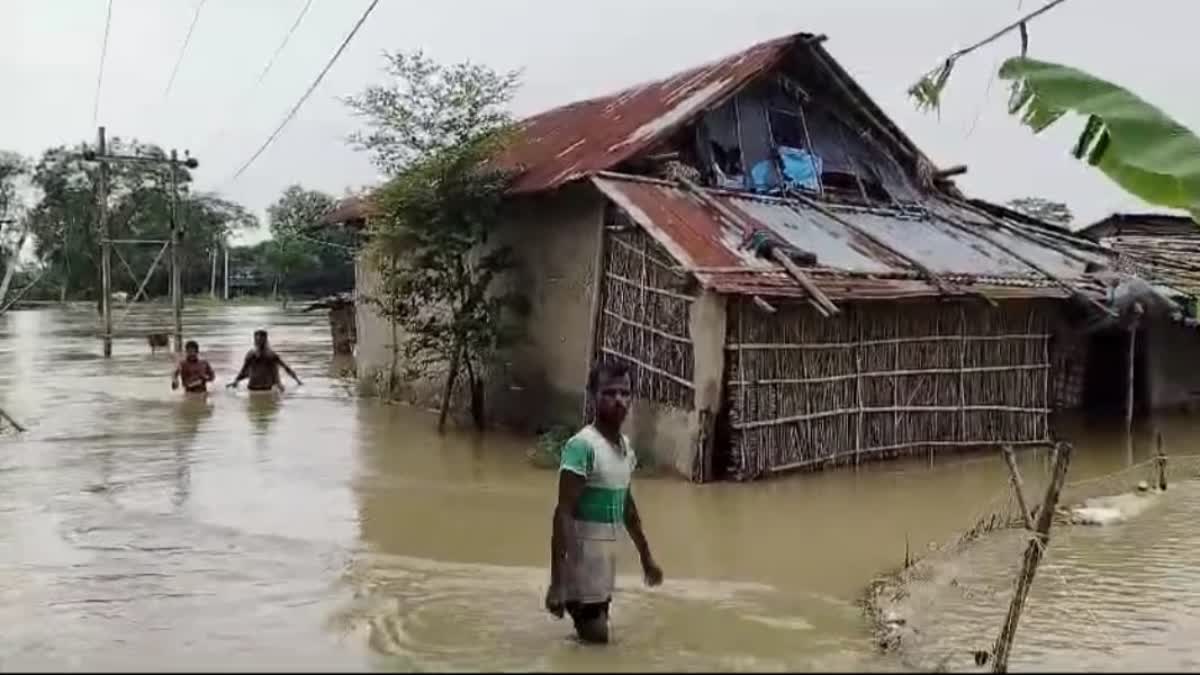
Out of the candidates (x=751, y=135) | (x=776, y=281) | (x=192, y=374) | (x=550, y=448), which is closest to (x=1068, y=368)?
(x=751, y=135)

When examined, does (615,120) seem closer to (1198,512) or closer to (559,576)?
(1198,512)

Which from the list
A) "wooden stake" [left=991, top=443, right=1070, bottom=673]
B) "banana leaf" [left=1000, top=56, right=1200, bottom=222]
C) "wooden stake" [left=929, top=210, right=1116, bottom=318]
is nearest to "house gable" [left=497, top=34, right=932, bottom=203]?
"wooden stake" [left=929, top=210, right=1116, bottom=318]

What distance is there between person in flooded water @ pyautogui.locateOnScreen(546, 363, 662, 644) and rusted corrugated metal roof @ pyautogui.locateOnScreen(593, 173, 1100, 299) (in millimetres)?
5203

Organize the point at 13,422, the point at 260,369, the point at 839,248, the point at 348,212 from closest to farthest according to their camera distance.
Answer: the point at 839,248 < the point at 13,422 < the point at 348,212 < the point at 260,369

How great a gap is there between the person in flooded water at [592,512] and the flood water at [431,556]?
178mm

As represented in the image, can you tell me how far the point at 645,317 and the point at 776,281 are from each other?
1451 mm

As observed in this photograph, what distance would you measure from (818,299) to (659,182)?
2.80 meters

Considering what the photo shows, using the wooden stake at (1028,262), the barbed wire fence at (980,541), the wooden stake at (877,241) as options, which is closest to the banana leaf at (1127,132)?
the barbed wire fence at (980,541)

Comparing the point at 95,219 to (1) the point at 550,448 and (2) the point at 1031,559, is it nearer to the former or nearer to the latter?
(1) the point at 550,448

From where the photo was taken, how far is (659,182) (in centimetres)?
1250

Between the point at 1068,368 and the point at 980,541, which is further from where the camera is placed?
Result: the point at 1068,368

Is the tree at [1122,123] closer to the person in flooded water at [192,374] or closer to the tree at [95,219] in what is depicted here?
the person in flooded water at [192,374]

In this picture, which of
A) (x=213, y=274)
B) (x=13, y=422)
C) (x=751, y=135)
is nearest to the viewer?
(x=751, y=135)

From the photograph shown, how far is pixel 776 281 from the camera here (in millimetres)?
10711
